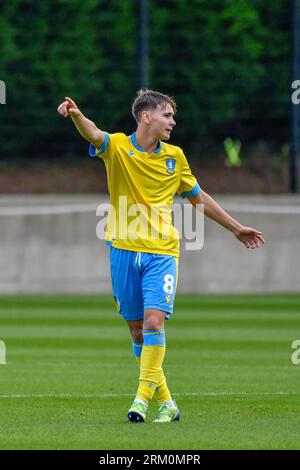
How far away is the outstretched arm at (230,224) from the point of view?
876cm

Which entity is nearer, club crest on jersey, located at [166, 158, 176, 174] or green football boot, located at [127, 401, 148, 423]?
green football boot, located at [127, 401, 148, 423]

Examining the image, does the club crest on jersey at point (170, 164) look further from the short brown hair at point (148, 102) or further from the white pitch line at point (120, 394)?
the white pitch line at point (120, 394)

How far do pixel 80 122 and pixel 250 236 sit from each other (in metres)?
1.40

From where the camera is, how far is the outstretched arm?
876 centimetres

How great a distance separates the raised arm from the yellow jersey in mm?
73

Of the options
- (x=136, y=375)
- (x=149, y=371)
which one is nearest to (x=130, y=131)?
(x=136, y=375)

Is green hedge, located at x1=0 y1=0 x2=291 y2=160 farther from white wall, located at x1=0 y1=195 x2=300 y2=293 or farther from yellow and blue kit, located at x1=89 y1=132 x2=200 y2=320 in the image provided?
yellow and blue kit, located at x1=89 y1=132 x2=200 y2=320

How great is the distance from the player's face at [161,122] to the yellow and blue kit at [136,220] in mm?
129

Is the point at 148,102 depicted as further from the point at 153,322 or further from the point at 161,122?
the point at 153,322

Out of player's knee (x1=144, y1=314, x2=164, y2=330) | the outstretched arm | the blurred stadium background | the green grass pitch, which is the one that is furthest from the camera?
the blurred stadium background

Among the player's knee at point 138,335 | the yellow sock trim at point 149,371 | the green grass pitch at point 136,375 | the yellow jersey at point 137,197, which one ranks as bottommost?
the green grass pitch at point 136,375

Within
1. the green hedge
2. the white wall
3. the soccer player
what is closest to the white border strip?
the white wall

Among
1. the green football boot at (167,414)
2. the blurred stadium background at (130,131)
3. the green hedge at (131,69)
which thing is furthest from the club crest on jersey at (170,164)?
the green hedge at (131,69)

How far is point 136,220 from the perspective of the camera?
335 inches
